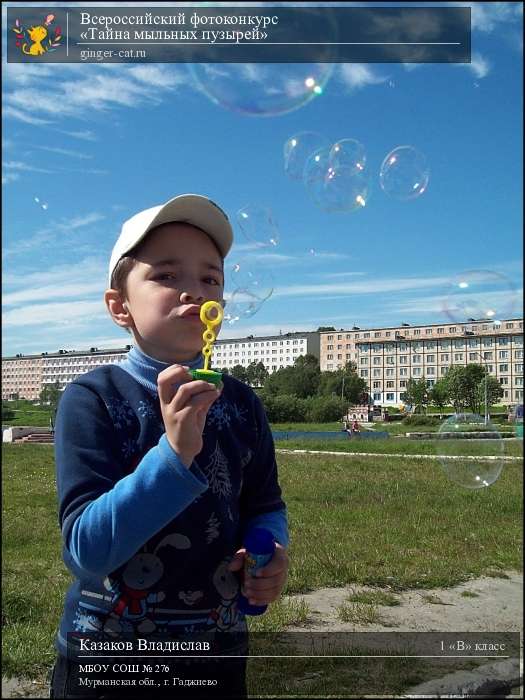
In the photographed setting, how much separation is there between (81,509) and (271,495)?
0.61 metres

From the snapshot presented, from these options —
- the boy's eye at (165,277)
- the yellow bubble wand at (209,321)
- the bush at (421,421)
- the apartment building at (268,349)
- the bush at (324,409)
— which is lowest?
the bush at (421,421)

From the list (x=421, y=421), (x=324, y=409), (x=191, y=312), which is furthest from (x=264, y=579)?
(x=421, y=421)

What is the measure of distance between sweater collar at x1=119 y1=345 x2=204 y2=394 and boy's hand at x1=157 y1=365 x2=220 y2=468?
0.35 metres

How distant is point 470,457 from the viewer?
707cm

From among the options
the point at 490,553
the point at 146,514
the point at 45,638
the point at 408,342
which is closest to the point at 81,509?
the point at 146,514

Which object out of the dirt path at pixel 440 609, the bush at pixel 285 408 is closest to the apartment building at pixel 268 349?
the bush at pixel 285 408

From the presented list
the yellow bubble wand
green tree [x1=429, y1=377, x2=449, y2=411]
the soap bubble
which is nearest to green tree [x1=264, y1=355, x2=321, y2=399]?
green tree [x1=429, y1=377, x2=449, y2=411]

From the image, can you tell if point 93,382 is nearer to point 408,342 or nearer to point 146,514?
point 146,514

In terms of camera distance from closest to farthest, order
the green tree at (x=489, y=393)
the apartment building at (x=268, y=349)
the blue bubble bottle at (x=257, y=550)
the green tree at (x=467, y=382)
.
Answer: the blue bubble bottle at (x=257, y=550) → the apartment building at (x=268, y=349) → the green tree at (x=489, y=393) → the green tree at (x=467, y=382)

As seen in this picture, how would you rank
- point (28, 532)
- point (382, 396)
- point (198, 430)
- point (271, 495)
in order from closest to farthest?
1. point (198, 430)
2. point (271, 495)
3. point (28, 532)
4. point (382, 396)

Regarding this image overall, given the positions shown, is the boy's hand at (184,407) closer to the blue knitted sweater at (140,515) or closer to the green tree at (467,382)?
the blue knitted sweater at (140,515)

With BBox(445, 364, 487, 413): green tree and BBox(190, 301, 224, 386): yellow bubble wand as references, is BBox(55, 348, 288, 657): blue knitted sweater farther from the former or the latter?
BBox(445, 364, 487, 413): green tree

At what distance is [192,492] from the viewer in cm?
141

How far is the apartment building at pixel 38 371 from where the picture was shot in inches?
1975
